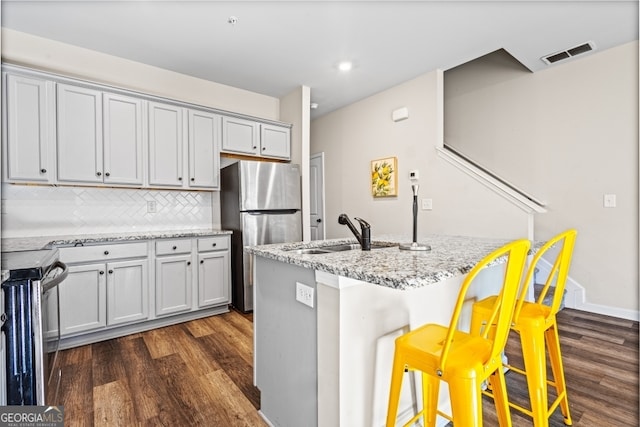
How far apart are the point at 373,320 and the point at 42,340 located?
1248mm

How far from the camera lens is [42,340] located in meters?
1.13

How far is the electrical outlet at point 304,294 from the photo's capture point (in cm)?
129

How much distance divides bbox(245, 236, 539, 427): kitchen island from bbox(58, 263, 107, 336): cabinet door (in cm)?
173

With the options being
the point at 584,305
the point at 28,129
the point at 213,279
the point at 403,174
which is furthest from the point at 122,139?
the point at 584,305

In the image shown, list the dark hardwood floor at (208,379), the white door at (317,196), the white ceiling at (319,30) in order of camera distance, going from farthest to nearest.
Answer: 1. the white door at (317,196)
2. the white ceiling at (319,30)
3. the dark hardwood floor at (208,379)

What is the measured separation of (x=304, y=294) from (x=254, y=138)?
2815 millimetres

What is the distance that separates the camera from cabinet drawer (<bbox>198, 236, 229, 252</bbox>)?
3.13 meters

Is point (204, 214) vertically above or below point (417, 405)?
above

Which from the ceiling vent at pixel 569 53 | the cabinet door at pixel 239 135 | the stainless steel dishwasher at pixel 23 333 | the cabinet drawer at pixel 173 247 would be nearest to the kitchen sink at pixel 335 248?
the stainless steel dishwasher at pixel 23 333

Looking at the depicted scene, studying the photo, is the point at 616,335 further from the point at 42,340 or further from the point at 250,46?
the point at 250,46

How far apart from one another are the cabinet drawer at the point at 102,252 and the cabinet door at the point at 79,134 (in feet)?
2.11

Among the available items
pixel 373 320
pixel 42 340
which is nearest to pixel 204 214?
pixel 42 340

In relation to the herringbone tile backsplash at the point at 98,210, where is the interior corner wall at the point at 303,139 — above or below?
above

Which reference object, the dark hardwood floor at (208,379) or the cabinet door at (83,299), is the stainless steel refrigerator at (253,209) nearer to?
the dark hardwood floor at (208,379)
